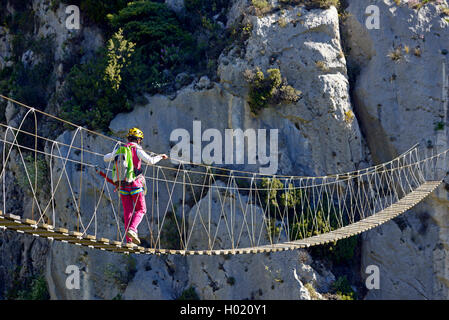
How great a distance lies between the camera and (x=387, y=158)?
17.1 m

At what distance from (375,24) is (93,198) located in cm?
857

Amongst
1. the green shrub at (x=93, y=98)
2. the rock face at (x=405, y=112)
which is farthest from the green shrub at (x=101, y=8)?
the rock face at (x=405, y=112)

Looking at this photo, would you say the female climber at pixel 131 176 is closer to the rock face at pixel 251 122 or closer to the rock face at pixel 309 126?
the rock face at pixel 309 126

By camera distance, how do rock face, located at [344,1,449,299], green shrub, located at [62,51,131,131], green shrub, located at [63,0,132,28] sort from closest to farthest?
rock face, located at [344,1,449,299]
green shrub, located at [62,51,131,131]
green shrub, located at [63,0,132,28]

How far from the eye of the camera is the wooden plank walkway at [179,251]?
856 cm

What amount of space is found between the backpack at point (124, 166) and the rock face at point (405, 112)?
27.4ft

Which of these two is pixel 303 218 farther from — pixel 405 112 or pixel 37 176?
pixel 37 176

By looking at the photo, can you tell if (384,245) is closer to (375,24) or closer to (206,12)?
(375,24)

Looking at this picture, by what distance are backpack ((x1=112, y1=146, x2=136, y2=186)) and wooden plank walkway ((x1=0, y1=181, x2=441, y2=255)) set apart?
1.02 metres

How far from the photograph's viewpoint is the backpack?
10.2 meters

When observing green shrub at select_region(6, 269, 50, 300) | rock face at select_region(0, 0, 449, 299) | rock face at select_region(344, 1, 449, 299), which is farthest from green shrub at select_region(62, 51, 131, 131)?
rock face at select_region(344, 1, 449, 299)

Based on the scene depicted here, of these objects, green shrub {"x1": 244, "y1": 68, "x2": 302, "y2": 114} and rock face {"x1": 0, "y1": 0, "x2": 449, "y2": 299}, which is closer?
rock face {"x1": 0, "y1": 0, "x2": 449, "y2": 299}

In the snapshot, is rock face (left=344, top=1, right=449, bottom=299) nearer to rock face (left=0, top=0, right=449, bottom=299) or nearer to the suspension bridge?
rock face (left=0, top=0, right=449, bottom=299)
